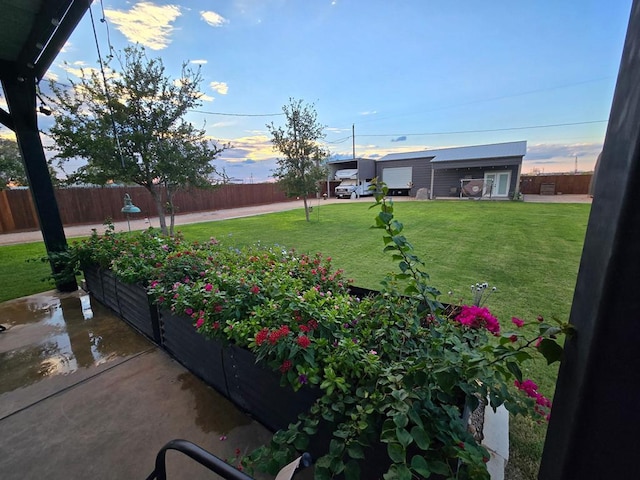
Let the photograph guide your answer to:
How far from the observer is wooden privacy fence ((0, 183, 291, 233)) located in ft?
34.1

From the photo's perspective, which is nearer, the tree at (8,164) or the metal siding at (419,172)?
the tree at (8,164)

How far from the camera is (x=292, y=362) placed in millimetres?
1260

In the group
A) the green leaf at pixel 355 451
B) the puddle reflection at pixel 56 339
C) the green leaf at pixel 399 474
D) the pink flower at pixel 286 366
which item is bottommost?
the puddle reflection at pixel 56 339

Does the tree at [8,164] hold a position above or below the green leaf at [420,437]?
above

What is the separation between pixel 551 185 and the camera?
1806cm

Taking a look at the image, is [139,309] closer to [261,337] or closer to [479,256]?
[261,337]

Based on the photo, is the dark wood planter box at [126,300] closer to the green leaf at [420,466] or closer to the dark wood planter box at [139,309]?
the dark wood planter box at [139,309]

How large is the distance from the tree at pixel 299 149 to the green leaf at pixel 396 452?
9.97 metres

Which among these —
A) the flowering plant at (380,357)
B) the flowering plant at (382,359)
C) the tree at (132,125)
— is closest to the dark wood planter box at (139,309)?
the flowering plant at (380,357)

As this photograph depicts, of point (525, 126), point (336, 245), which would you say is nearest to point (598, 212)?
point (336, 245)

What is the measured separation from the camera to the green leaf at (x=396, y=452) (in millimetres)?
767

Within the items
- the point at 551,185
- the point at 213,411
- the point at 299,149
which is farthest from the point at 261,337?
the point at 551,185

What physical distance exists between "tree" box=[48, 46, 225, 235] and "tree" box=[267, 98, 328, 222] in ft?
14.0

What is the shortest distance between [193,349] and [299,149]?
30.0ft
